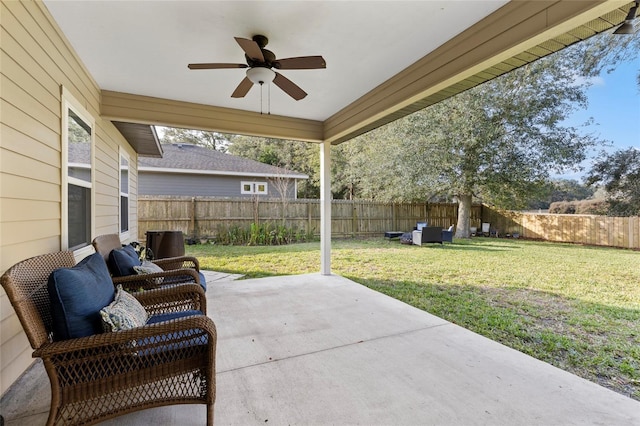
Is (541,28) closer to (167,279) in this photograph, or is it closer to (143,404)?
(143,404)

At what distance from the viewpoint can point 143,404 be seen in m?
1.57

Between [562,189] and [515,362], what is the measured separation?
1156 cm

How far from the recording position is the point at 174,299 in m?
2.36

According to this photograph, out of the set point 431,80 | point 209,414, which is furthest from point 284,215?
point 209,414

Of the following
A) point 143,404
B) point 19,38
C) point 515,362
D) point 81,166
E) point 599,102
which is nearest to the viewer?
point 143,404

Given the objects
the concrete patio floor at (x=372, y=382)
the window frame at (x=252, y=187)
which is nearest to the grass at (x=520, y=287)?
the concrete patio floor at (x=372, y=382)

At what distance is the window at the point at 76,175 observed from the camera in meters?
2.63

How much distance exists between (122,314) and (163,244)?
3.36 meters

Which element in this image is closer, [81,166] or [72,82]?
[72,82]

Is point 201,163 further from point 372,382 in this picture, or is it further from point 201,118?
point 372,382

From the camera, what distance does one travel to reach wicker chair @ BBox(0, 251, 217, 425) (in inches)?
54.7

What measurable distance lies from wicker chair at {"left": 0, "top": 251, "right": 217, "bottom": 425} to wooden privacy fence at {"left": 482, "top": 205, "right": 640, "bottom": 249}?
1113 cm

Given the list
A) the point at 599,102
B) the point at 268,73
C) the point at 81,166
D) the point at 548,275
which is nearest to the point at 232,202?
the point at 81,166

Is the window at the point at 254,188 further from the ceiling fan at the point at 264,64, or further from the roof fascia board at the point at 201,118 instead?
the ceiling fan at the point at 264,64
